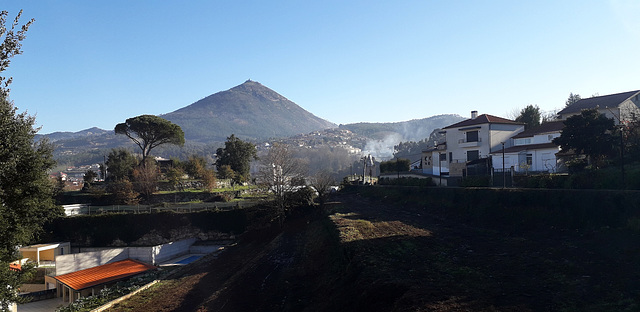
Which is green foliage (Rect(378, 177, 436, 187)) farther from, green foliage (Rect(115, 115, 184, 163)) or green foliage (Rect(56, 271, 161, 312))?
green foliage (Rect(115, 115, 184, 163))

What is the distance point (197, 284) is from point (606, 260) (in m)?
15.6

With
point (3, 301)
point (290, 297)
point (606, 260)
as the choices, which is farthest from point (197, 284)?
point (606, 260)

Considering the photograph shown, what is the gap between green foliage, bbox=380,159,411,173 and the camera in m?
46.2

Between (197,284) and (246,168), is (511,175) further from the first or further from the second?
(246,168)

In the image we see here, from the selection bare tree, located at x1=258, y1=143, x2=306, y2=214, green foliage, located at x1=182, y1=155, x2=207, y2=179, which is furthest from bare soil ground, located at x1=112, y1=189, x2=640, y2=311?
green foliage, located at x1=182, y1=155, x2=207, y2=179

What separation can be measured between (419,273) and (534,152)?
25.1 m

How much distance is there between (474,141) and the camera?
38.5 meters

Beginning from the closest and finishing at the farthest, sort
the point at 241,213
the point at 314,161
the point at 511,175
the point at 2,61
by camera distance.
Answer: the point at 2,61 < the point at 511,175 < the point at 241,213 < the point at 314,161

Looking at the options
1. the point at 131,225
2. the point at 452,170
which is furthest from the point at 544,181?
the point at 131,225

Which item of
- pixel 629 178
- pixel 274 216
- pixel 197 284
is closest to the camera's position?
pixel 629 178

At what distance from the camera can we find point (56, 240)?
3684 cm

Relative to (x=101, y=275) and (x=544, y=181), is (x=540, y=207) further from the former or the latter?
(x=101, y=275)

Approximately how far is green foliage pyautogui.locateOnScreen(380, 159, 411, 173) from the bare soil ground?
23.5 m

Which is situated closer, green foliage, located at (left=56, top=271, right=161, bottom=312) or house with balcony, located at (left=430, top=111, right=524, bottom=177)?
green foliage, located at (left=56, top=271, right=161, bottom=312)
